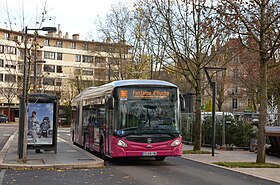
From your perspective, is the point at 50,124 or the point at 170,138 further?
the point at 50,124

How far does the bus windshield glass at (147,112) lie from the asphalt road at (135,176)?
1311 millimetres

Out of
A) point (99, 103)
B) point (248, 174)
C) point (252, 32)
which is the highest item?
point (252, 32)

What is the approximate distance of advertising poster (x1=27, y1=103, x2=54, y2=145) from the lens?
20000mm

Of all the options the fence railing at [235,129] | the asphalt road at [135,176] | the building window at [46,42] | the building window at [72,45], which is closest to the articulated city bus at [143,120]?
the asphalt road at [135,176]

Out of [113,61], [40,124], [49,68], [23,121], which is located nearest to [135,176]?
[23,121]

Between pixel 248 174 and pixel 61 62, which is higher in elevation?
pixel 61 62

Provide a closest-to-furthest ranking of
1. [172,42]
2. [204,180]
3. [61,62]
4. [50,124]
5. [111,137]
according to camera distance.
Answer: [204,180] → [111,137] → [50,124] → [172,42] → [61,62]

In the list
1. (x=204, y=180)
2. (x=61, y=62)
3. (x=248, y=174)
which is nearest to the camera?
(x=204, y=180)

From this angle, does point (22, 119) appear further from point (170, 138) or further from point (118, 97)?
point (170, 138)

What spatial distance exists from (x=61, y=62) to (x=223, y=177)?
8919cm

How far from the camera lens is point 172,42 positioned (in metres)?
23.6

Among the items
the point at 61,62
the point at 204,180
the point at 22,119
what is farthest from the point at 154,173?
the point at 61,62

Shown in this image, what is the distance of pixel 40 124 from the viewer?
66.2ft

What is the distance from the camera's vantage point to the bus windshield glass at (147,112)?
17.0 meters
